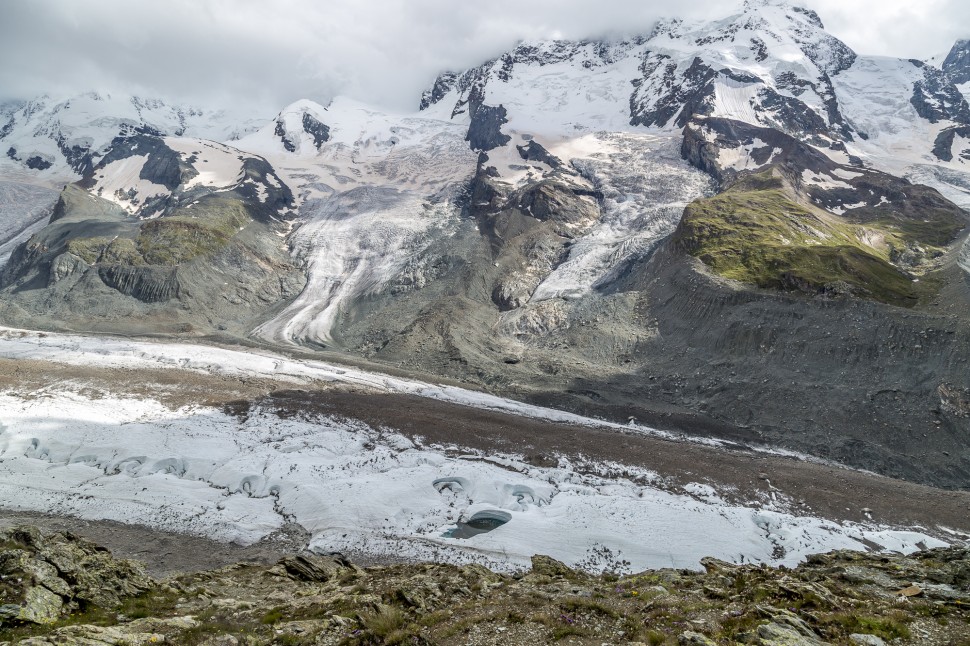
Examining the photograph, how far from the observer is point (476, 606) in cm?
1426

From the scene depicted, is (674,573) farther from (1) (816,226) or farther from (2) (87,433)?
(1) (816,226)

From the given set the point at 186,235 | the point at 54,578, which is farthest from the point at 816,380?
the point at 186,235

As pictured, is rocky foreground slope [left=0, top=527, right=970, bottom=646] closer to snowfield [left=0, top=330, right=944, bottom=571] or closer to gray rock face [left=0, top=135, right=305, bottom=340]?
snowfield [left=0, top=330, right=944, bottom=571]

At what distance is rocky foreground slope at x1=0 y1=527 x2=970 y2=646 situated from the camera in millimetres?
11203

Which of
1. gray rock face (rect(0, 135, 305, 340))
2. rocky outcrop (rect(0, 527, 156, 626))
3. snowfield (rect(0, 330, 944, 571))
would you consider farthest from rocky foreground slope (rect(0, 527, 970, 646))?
gray rock face (rect(0, 135, 305, 340))

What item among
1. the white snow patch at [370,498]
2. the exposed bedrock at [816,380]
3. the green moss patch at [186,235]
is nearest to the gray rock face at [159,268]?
the green moss patch at [186,235]

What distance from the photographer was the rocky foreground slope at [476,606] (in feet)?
36.8

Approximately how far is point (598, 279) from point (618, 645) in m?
91.9

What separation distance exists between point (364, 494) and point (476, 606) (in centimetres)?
1565

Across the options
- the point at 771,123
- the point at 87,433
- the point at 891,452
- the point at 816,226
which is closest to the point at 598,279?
the point at 816,226

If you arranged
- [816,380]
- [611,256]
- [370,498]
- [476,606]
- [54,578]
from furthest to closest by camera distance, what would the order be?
[611,256] < [816,380] < [370,498] < [476,606] < [54,578]

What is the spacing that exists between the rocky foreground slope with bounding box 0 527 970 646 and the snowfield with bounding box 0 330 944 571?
24.1 ft

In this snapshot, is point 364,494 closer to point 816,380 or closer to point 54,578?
point 54,578

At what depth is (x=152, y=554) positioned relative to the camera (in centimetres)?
2328
